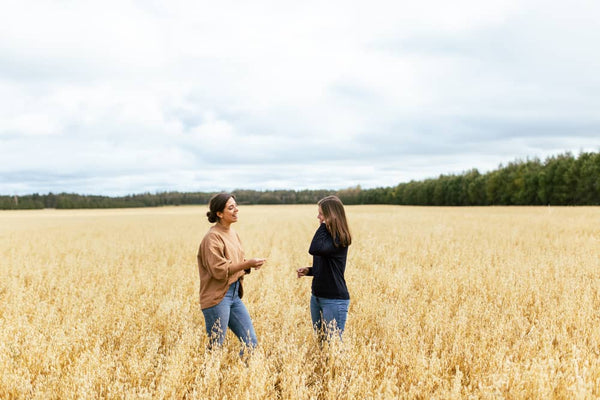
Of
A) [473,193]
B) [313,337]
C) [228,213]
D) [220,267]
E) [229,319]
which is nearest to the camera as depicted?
[220,267]

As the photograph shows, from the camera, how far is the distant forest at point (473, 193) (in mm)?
53469

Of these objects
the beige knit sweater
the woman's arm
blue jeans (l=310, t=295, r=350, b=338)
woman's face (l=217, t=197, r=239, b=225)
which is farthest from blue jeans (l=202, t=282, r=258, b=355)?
blue jeans (l=310, t=295, r=350, b=338)

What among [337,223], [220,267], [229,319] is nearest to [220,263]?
[220,267]

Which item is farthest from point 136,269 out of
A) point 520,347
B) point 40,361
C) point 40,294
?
point 520,347

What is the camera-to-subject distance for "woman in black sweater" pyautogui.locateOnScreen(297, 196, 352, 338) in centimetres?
428

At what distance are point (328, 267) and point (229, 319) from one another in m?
1.36

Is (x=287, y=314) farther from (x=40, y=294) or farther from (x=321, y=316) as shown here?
(x=40, y=294)

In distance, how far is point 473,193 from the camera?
235 ft

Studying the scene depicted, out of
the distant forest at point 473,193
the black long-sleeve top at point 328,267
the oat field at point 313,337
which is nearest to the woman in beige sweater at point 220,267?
the oat field at point 313,337

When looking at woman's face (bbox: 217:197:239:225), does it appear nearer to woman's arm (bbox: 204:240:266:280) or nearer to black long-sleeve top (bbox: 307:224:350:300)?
woman's arm (bbox: 204:240:266:280)

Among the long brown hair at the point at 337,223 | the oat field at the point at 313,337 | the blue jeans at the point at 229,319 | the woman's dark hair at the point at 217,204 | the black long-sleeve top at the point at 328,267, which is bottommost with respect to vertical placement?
the oat field at the point at 313,337

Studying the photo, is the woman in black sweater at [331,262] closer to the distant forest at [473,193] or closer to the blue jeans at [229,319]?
the blue jeans at [229,319]

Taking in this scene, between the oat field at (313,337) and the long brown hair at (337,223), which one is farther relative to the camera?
the long brown hair at (337,223)

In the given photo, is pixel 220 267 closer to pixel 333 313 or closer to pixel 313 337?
pixel 333 313
